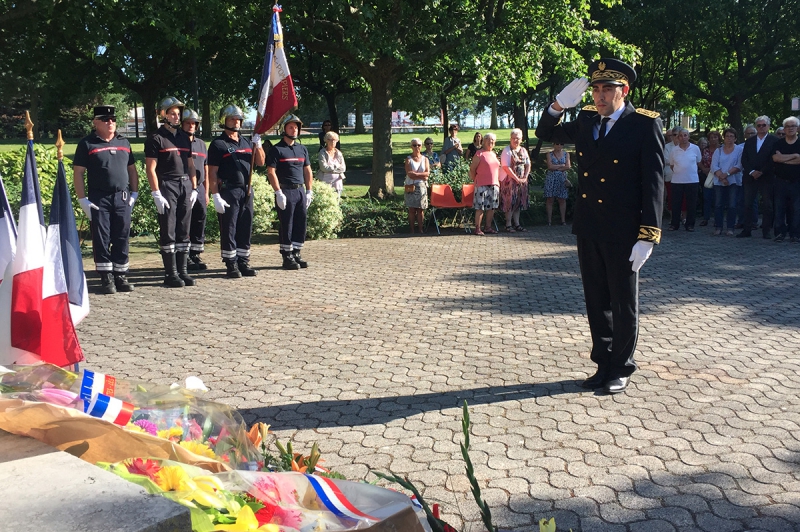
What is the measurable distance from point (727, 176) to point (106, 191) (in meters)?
10.9

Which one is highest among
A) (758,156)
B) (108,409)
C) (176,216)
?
(758,156)

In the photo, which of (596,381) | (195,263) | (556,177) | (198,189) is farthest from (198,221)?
(556,177)

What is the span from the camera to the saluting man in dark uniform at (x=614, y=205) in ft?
18.3

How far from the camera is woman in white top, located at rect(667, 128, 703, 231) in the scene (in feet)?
50.5

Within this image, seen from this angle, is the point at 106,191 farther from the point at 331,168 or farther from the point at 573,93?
the point at 573,93

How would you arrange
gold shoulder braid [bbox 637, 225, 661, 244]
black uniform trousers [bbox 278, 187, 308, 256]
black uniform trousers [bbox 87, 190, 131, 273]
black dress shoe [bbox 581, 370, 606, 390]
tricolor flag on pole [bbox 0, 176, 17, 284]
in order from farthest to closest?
black uniform trousers [bbox 278, 187, 308, 256]
black uniform trousers [bbox 87, 190, 131, 273]
black dress shoe [bbox 581, 370, 606, 390]
gold shoulder braid [bbox 637, 225, 661, 244]
tricolor flag on pole [bbox 0, 176, 17, 284]

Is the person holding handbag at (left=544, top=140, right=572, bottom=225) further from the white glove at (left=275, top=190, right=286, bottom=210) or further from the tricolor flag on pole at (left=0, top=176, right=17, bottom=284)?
the tricolor flag on pole at (left=0, top=176, right=17, bottom=284)

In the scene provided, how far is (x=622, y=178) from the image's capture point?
572cm

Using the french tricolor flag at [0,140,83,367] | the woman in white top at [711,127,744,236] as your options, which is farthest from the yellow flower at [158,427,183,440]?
the woman in white top at [711,127,744,236]

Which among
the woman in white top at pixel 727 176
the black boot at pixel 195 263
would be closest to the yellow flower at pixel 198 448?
the black boot at pixel 195 263

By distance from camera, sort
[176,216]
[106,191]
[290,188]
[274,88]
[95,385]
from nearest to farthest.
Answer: [95,385]
[106,191]
[176,216]
[274,88]
[290,188]

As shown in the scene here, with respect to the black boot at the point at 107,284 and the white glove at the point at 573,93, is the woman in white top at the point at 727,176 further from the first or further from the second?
the black boot at the point at 107,284

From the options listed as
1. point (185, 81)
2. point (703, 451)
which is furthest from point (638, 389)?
point (185, 81)

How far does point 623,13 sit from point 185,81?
55.6ft
